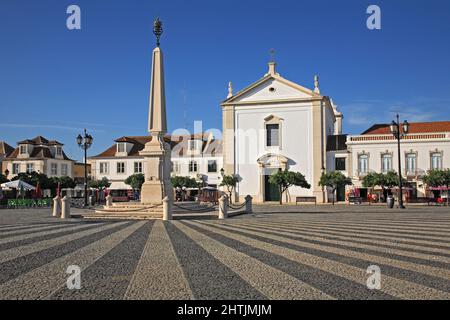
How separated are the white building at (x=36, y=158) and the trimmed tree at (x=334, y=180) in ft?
132

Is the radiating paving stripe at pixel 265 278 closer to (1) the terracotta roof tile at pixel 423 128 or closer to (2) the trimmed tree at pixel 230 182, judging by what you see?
(2) the trimmed tree at pixel 230 182

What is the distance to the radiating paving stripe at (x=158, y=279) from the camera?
18.0 feet

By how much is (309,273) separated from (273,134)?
1800 inches

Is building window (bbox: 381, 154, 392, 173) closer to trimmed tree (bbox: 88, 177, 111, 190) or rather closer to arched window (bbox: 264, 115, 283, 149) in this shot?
arched window (bbox: 264, 115, 283, 149)

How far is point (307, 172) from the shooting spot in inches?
1973

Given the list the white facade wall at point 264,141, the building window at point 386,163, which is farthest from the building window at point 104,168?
the building window at point 386,163

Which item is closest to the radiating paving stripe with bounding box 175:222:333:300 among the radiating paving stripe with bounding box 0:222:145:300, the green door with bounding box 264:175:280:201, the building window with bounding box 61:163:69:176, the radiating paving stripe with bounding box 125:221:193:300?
the radiating paving stripe with bounding box 125:221:193:300

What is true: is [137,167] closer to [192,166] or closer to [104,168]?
[104,168]

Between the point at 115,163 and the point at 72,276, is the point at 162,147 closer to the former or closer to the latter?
the point at 72,276

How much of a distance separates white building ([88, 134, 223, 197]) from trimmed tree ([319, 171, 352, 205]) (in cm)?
1691

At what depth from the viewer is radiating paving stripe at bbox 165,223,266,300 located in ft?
18.1

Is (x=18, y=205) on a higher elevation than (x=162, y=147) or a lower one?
lower

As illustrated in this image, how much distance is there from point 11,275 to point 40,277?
0.52 meters
